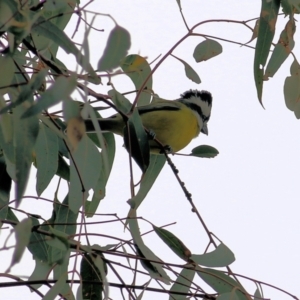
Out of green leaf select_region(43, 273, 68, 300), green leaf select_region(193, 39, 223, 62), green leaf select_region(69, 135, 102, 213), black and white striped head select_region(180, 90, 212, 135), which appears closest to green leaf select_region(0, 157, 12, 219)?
green leaf select_region(69, 135, 102, 213)

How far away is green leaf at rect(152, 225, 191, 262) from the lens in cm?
160

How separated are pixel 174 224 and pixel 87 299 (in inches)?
11.4

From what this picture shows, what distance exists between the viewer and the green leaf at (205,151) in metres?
1.99

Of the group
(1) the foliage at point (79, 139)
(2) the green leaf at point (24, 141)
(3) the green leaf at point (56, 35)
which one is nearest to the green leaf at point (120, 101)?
(1) the foliage at point (79, 139)

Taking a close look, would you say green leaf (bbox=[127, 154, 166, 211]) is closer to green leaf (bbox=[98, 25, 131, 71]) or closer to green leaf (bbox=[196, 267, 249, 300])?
green leaf (bbox=[196, 267, 249, 300])

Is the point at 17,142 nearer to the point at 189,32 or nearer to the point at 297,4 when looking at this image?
the point at 189,32

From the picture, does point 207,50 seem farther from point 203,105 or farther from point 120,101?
point 203,105

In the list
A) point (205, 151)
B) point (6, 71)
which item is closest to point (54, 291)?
point (6, 71)

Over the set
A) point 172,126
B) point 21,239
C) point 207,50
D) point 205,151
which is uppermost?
point 172,126

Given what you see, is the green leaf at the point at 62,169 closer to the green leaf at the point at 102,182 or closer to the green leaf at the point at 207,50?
the green leaf at the point at 102,182

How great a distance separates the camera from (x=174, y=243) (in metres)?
1.61

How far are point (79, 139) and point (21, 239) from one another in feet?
0.56

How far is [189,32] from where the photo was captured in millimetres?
1627

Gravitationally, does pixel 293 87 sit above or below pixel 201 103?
below
